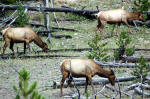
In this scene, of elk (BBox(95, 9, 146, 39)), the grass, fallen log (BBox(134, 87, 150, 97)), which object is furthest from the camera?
elk (BBox(95, 9, 146, 39))

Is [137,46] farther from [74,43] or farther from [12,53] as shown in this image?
[12,53]

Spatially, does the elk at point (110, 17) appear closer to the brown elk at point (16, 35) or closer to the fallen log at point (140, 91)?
the brown elk at point (16, 35)

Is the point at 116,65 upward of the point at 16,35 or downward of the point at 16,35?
downward

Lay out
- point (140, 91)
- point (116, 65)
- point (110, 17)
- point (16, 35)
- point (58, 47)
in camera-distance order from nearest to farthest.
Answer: point (140, 91), point (116, 65), point (16, 35), point (58, 47), point (110, 17)

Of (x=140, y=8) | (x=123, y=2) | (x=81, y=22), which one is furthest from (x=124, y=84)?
(x=123, y=2)

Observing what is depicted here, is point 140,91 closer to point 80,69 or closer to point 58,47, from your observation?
point 80,69

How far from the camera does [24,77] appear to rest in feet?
17.1

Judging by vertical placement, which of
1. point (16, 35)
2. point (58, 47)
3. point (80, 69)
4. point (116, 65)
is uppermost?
point (80, 69)

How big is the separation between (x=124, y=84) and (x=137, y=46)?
685cm

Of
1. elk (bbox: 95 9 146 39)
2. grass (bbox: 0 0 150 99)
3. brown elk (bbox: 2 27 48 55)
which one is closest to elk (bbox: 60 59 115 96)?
grass (bbox: 0 0 150 99)

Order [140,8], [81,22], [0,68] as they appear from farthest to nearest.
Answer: [81,22]
[140,8]
[0,68]

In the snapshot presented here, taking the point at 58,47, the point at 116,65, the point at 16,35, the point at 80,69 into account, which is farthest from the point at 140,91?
the point at 58,47

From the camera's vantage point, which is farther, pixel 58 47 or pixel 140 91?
pixel 58 47

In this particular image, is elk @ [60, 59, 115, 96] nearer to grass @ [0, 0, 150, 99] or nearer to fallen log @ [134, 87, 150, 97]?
fallen log @ [134, 87, 150, 97]
